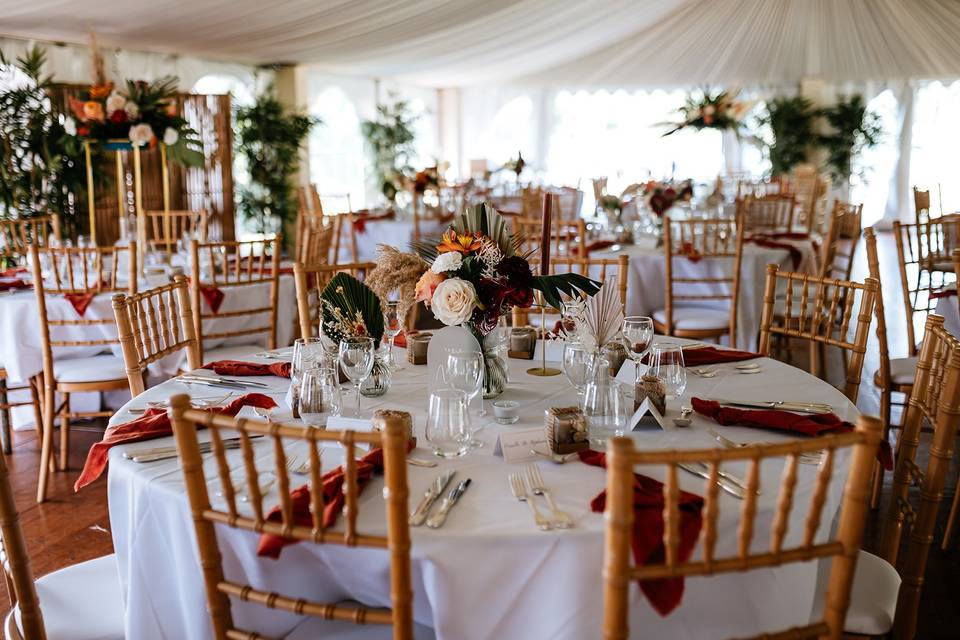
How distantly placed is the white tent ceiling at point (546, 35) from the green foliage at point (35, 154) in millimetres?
461

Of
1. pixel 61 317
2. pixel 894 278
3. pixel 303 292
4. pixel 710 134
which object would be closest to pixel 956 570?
pixel 303 292

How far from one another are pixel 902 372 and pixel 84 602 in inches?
124

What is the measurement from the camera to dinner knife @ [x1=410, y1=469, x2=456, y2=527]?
1.51m

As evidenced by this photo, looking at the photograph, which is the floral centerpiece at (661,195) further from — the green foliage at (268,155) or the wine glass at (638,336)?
the green foliage at (268,155)

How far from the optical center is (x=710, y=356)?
258 centimetres

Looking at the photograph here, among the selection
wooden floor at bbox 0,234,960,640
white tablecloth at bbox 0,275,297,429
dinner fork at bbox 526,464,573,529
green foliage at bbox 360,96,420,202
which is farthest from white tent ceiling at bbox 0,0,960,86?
dinner fork at bbox 526,464,573,529

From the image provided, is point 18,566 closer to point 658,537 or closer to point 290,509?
point 290,509

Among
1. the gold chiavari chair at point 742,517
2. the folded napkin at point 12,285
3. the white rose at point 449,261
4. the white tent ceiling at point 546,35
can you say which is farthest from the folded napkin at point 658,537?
the white tent ceiling at point 546,35

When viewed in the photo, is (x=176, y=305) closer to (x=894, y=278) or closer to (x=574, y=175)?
(x=894, y=278)

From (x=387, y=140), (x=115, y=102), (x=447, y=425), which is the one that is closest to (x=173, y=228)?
(x=115, y=102)

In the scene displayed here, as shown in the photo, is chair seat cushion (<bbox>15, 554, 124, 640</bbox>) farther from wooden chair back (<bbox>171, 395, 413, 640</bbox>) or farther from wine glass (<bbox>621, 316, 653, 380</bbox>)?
wine glass (<bbox>621, 316, 653, 380</bbox>)

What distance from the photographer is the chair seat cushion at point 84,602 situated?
1.80 metres

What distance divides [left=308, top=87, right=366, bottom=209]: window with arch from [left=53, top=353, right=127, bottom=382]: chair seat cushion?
26.2 feet

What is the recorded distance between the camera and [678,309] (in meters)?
4.83
